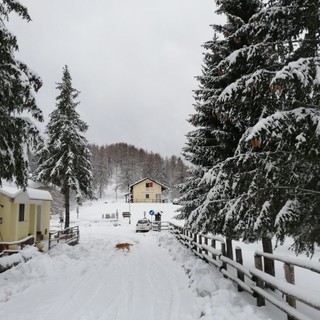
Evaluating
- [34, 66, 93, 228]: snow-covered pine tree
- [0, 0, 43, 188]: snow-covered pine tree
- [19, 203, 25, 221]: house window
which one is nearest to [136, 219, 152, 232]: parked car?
[34, 66, 93, 228]: snow-covered pine tree

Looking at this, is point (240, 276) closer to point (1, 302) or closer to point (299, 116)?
point (299, 116)

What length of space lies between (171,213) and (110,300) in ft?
182

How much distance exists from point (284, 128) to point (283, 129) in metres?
0.03

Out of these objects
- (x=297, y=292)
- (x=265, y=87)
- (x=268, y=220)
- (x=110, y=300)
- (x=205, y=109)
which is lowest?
(x=110, y=300)

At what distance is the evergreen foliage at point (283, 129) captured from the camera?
6.35 meters

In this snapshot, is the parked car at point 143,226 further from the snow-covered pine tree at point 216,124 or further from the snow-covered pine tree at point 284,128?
the snow-covered pine tree at point 284,128

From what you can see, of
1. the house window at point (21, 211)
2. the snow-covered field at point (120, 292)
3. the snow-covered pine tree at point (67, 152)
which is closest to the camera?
the snow-covered field at point (120, 292)

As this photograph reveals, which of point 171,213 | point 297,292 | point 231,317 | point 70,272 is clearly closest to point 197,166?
point 70,272

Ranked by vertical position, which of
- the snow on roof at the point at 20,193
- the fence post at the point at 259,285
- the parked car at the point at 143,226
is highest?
the snow on roof at the point at 20,193

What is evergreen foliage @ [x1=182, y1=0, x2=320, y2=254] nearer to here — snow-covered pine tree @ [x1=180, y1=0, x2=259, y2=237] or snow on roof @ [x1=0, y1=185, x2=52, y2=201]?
snow-covered pine tree @ [x1=180, y1=0, x2=259, y2=237]

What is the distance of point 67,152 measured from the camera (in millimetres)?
27141

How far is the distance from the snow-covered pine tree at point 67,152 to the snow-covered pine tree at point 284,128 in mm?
19966

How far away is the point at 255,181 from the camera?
26.0 ft

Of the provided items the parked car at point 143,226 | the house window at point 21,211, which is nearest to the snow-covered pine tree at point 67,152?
the house window at point 21,211
